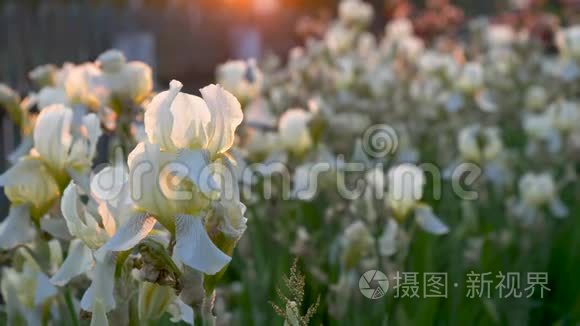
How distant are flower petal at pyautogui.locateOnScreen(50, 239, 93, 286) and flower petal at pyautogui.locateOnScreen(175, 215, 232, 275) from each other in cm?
37

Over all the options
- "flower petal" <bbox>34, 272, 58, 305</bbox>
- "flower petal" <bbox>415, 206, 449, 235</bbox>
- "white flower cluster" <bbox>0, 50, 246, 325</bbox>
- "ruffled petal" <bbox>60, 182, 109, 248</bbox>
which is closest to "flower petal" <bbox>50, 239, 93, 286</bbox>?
"white flower cluster" <bbox>0, 50, 246, 325</bbox>

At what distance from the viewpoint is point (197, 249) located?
1.19m

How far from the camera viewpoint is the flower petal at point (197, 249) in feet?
3.88

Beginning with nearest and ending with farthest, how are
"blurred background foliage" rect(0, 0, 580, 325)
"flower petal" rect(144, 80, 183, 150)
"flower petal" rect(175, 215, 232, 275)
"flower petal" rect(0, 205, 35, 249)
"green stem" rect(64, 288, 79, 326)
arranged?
"flower petal" rect(175, 215, 232, 275) → "flower petal" rect(144, 80, 183, 150) → "flower petal" rect(0, 205, 35, 249) → "green stem" rect(64, 288, 79, 326) → "blurred background foliage" rect(0, 0, 580, 325)

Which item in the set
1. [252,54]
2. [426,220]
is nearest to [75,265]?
[426,220]

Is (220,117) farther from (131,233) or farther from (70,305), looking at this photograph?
(70,305)

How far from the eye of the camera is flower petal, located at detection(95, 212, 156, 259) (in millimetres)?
1235

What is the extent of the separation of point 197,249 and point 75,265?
475 mm

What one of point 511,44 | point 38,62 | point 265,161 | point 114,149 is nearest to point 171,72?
point 38,62

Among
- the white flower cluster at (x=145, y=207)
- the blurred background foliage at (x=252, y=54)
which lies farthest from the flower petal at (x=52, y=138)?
the blurred background foliage at (x=252, y=54)

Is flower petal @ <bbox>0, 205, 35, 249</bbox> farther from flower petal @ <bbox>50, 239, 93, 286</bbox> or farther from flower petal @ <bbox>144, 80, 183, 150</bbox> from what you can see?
flower petal @ <bbox>144, 80, 183, 150</bbox>

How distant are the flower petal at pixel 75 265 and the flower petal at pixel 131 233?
27cm

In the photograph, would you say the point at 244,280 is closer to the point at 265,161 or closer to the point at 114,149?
the point at 265,161

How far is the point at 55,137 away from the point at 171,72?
9.31 metres
